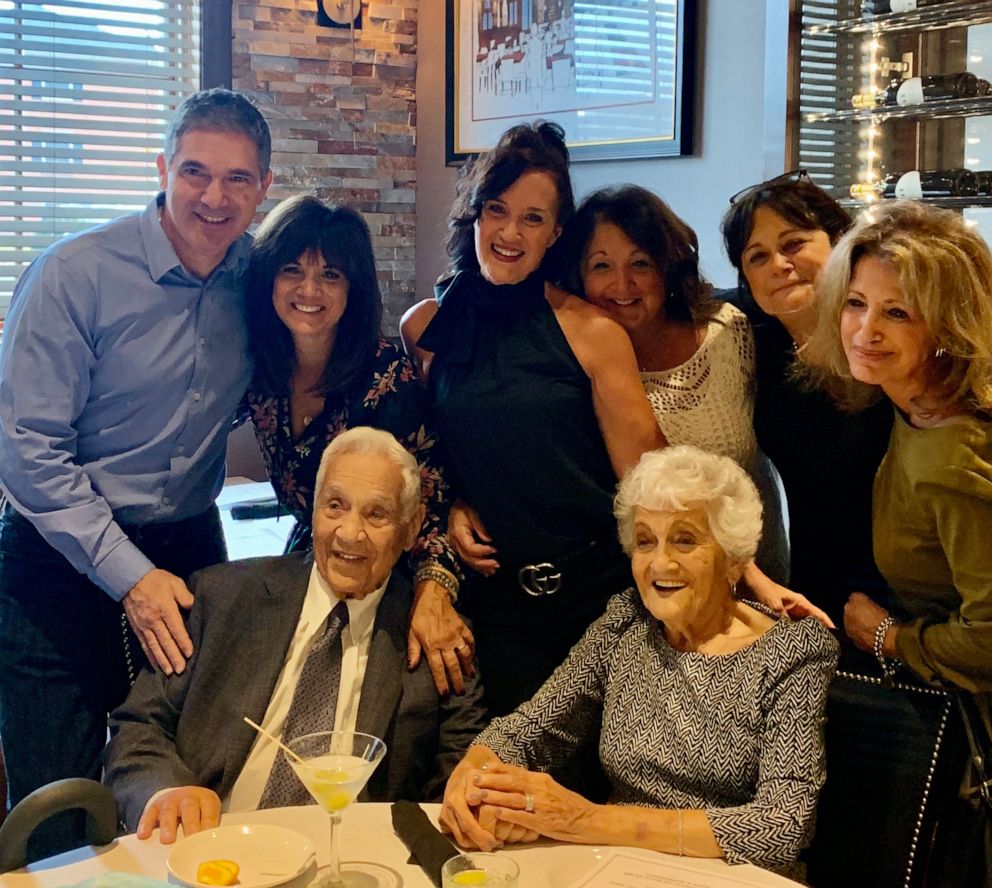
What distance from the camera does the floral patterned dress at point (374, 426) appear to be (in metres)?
2.25

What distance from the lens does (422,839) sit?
155 cm

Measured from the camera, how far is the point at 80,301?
215 centimetres

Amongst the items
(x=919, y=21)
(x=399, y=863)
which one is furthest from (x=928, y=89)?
(x=399, y=863)

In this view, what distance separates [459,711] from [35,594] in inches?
34.3

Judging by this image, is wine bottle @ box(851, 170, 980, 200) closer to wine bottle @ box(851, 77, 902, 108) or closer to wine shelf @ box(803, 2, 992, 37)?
wine bottle @ box(851, 77, 902, 108)

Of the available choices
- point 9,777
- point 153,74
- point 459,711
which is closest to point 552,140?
point 459,711

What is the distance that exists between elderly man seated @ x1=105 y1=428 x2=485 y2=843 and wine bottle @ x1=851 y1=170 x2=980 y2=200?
1.75 m

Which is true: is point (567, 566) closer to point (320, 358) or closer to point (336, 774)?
point (320, 358)

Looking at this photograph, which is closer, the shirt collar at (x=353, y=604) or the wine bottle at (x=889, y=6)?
the shirt collar at (x=353, y=604)

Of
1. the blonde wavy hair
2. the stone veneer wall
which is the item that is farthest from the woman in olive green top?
the stone veneer wall

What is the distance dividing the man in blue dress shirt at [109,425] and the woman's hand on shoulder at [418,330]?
1.21 ft

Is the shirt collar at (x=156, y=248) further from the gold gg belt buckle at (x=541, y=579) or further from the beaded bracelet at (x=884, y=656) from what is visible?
the beaded bracelet at (x=884, y=656)

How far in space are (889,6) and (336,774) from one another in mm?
2624

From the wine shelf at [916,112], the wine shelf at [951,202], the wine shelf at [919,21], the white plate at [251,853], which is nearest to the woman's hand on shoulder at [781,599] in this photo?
the white plate at [251,853]
